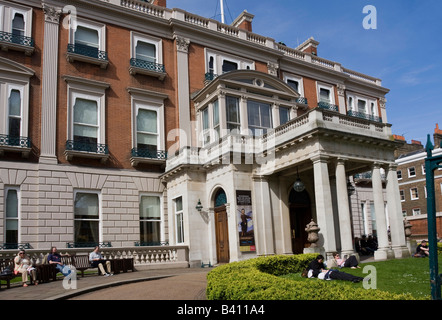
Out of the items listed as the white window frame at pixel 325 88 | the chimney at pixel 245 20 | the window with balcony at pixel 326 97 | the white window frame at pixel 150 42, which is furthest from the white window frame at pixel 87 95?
the window with balcony at pixel 326 97

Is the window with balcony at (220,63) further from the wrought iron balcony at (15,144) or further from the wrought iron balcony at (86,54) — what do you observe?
the wrought iron balcony at (15,144)

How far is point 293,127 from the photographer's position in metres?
21.3

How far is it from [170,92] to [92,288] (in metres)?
16.2

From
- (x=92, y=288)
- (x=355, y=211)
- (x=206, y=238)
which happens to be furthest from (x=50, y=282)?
(x=355, y=211)

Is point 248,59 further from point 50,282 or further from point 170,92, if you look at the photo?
point 50,282

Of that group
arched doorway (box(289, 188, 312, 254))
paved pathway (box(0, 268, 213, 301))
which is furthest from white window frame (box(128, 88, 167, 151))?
paved pathway (box(0, 268, 213, 301))

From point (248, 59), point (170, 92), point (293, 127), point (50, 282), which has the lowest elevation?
point (50, 282)

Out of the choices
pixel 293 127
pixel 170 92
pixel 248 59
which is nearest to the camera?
pixel 293 127

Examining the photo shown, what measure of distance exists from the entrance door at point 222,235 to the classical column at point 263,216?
1709mm

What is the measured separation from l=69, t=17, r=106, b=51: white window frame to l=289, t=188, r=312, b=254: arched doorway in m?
14.4

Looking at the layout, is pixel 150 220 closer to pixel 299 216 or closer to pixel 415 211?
pixel 299 216

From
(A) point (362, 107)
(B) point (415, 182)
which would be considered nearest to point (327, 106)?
(A) point (362, 107)

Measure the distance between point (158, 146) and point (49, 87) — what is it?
277 inches

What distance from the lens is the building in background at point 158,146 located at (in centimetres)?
2127
